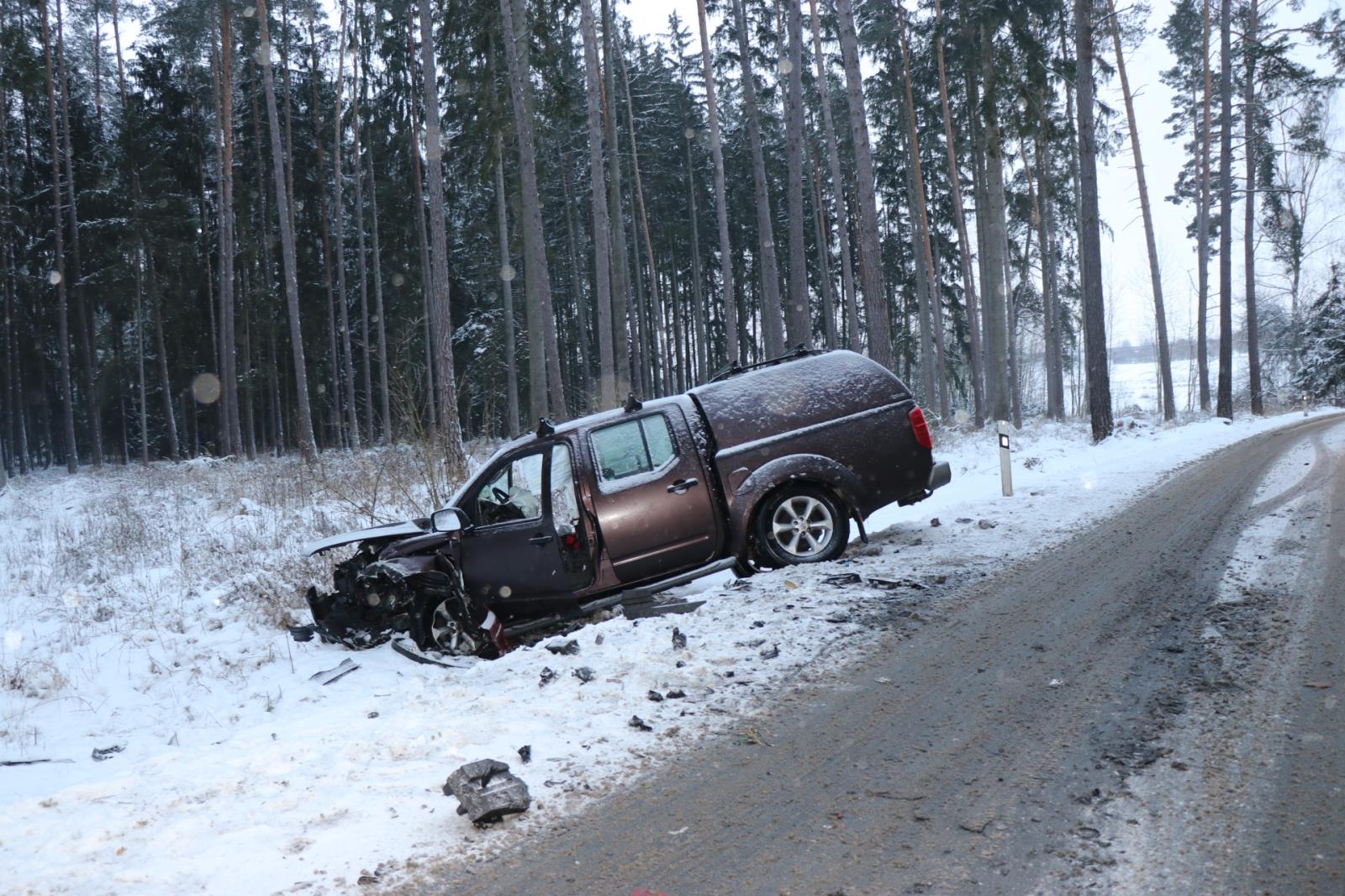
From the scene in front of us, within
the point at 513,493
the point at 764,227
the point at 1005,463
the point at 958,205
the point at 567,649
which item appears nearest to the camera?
the point at 567,649

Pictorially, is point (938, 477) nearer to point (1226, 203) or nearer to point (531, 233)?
point (531, 233)

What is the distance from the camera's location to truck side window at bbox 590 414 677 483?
725 cm

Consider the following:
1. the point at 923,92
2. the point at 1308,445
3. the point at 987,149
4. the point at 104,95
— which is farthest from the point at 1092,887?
the point at 104,95

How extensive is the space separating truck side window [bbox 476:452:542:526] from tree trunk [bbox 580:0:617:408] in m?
12.3

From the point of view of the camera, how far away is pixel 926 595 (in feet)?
21.2

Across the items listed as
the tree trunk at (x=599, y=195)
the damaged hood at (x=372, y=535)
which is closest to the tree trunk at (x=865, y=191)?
the tree trunk at (x=599, y=195)

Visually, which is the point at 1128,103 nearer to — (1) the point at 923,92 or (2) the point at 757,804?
(1) the point at 923,92

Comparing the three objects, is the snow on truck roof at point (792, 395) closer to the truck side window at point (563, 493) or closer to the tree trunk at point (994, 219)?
the truck side window at point (563, 493)

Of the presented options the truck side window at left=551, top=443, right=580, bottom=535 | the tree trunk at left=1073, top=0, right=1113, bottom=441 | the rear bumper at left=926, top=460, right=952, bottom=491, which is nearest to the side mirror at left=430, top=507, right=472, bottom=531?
the truck side window at left=551, top=443, right=580, bottom=535

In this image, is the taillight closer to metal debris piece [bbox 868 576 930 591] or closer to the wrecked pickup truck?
the wrecked pickup truck

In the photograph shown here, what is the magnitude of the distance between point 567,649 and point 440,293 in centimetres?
1314

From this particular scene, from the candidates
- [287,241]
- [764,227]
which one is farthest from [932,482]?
[287,241]

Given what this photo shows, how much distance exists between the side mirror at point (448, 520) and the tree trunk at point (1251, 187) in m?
30.6

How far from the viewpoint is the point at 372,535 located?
7.14 metres
